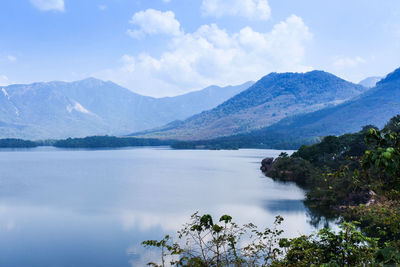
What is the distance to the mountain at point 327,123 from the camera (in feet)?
452

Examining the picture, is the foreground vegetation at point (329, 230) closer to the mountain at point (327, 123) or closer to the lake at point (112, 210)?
the lake at point (112, 210)

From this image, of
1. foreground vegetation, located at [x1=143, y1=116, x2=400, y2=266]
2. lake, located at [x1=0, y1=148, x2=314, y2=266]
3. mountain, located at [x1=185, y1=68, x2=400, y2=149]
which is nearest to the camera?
foreground vegetation, located at [x1=143, y1=116, x2=400, y2=266]

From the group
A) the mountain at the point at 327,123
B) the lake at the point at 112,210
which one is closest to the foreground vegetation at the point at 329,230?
the lake at the point at 112,210

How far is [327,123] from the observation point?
16400 cm

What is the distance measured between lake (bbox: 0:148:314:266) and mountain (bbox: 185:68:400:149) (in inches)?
3327

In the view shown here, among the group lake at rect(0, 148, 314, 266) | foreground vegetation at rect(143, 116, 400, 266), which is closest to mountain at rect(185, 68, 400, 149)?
foreground vegetation at rect(143, 116, 400, 266)

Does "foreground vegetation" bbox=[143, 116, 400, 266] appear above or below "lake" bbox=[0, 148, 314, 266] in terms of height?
above

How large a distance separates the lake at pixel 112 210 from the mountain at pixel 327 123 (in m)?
84.5

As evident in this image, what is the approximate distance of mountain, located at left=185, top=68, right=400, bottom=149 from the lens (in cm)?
13788

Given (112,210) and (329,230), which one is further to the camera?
(112,210)

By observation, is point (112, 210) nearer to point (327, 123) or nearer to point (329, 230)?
point (329, 230)

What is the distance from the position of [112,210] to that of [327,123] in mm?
152831

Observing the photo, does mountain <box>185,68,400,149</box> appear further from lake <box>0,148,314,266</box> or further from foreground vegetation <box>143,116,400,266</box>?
lake <box>0,148,314,266</box>

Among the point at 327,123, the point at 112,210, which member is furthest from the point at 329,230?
the point at 327,123
